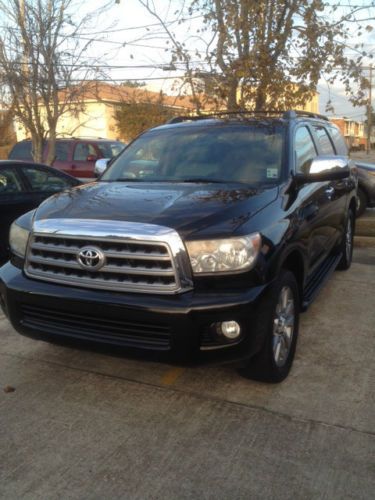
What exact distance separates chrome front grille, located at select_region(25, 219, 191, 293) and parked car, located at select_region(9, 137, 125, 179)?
30.9ft

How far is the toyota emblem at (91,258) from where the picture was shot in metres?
2.83

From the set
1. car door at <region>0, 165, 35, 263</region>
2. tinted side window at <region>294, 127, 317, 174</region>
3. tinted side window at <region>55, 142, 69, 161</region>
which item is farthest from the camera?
tinted side window at <region>55, 142, 69, 161</region>

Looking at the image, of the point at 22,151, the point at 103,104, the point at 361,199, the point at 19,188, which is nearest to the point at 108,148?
the point at 22,151

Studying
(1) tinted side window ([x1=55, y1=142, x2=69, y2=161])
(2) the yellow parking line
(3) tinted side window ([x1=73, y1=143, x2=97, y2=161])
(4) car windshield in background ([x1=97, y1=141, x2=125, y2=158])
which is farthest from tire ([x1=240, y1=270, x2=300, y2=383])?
(1) tinted side window ([x1=55, y1=142, x2=69, y2=161])

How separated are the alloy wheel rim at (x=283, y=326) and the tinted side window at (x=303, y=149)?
1107mm

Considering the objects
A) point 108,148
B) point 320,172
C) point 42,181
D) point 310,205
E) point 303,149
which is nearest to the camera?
point 320,172

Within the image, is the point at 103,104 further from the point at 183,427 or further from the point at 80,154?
the point at 183,427

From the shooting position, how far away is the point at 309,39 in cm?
844

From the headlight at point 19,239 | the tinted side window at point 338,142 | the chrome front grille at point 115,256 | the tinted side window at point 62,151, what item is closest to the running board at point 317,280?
the tinted side window at point 338,142

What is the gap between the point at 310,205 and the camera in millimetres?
3936

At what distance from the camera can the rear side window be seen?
13.7 m

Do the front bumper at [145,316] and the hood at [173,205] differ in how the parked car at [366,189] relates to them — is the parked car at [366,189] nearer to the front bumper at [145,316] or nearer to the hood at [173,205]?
the hood at [173,205]

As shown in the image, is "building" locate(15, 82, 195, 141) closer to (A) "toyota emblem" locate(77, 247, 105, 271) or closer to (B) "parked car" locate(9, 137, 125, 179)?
(B) "parked car" locate(9, 137, 125, 179)

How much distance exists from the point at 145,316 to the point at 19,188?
15.0ft
